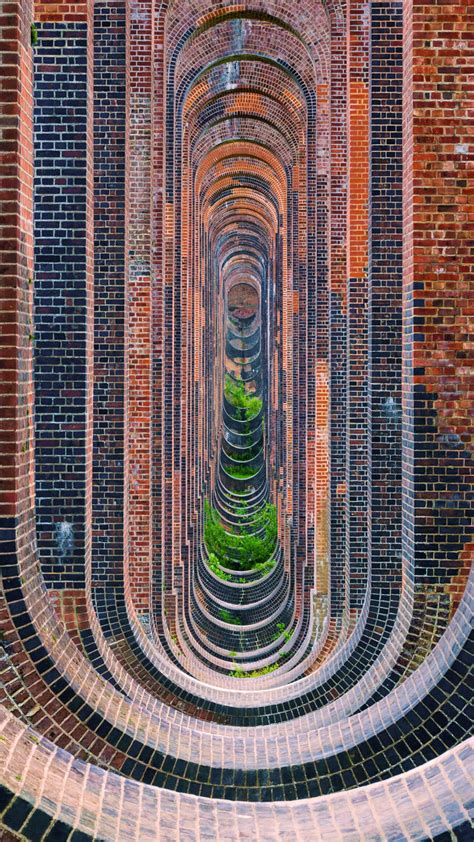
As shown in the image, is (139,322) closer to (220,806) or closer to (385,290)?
(385,290)

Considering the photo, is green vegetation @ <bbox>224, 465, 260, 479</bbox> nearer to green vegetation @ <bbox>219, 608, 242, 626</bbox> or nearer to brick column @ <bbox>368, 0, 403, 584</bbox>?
green vegetation @ <bbox>219, 608, 242, 626</bbox>

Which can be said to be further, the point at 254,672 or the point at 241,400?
the point at 241,400

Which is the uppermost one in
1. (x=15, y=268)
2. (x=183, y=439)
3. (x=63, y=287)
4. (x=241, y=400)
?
(x=241, y=400)

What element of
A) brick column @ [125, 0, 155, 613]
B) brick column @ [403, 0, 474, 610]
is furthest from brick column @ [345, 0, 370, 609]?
brick column @ [403, 0, 474, 610]

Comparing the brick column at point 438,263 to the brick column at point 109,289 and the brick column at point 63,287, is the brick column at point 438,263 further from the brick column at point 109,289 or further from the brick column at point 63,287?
the brick column at point 109,289

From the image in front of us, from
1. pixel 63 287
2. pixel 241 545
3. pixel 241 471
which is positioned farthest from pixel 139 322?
pixel 241 471

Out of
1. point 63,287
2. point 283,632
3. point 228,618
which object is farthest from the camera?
point 228,618
